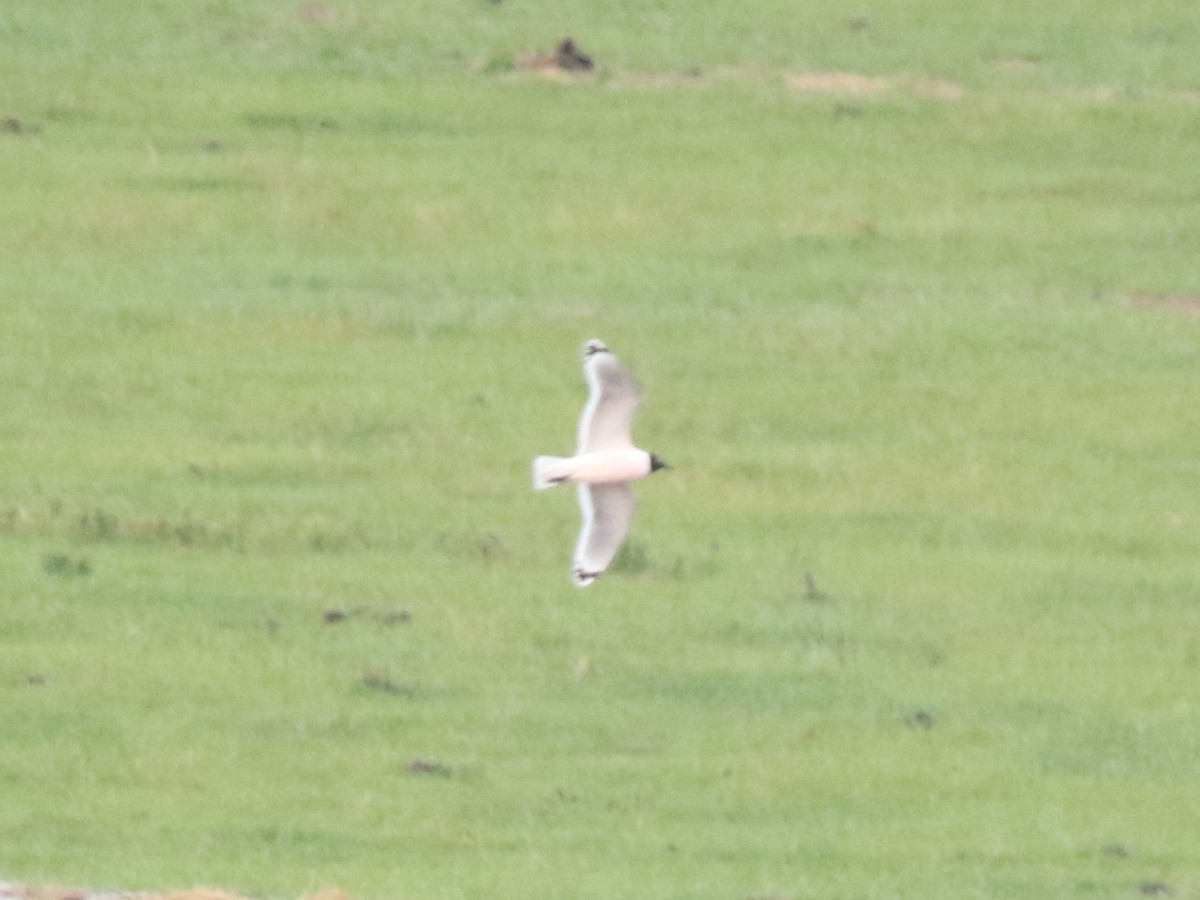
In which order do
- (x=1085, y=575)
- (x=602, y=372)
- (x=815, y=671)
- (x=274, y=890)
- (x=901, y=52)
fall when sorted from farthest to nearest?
(x=901, y=52) → (x=1085, y=575) → (x=815, y=671) → (x=274, y=890) → (x=602, y=372)

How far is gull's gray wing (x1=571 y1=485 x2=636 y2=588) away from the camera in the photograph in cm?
1197

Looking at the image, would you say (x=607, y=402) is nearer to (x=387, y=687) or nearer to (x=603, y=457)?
(x=603, y=457)

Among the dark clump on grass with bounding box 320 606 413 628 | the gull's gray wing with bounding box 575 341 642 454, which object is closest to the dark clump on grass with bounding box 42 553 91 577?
the dark clump on grass with bounding box 320 606 413 628

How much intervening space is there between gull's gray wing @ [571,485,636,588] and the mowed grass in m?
1.49

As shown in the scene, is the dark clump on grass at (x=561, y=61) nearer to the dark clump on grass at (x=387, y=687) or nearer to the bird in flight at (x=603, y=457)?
the dark clump on grass at (x=387, y=687)

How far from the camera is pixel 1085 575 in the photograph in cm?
1861

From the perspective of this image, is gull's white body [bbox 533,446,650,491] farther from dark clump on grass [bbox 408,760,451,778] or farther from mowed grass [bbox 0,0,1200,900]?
dark clump on grass [bbox 408,760,451,778]

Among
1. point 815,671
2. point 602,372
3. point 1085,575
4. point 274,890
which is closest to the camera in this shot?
point 602,372

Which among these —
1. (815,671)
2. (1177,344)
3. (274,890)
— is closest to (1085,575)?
(815,671)

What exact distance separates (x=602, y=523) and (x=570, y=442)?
887cm

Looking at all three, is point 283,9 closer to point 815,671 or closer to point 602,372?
point 815,671

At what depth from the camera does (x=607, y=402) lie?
38.9 ft

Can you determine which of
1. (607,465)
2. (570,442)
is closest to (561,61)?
(570,442)

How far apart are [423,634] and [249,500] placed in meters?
2.77
